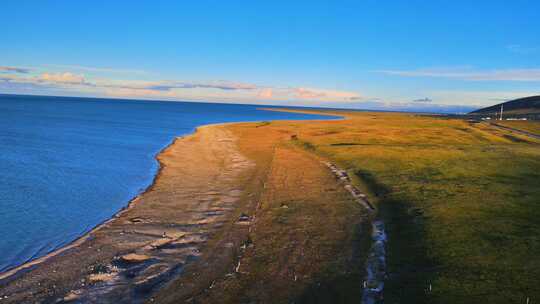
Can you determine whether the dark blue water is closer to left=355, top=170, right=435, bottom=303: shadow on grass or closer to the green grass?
left=355, top=170, right=435, bottom=303: shadow on grass

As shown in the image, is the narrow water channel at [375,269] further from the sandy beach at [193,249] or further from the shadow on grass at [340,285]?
the sandy beach at [193,249]

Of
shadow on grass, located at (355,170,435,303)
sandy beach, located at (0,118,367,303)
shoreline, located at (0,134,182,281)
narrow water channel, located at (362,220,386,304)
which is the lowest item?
shoreline, located at (0,134,182,281)

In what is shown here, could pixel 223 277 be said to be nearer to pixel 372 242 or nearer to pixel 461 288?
pixel 372 242

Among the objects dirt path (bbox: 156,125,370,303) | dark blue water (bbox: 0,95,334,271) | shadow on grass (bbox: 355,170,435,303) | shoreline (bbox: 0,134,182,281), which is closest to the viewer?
shadow on grass (bbox: 355,170,435,303)

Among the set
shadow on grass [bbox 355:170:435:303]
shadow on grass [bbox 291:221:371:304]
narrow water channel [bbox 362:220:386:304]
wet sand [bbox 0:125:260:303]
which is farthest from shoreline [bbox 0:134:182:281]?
shadow on grass [bbox 355:170:435:303]

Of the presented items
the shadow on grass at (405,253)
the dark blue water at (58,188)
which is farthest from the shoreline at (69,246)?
the shadow on grass at (405,253)

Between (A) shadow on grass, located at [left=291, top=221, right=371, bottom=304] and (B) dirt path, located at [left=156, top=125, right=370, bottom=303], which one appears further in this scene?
(B) dirt path, located at [left=156, top=125, right=370, bottom=303]
